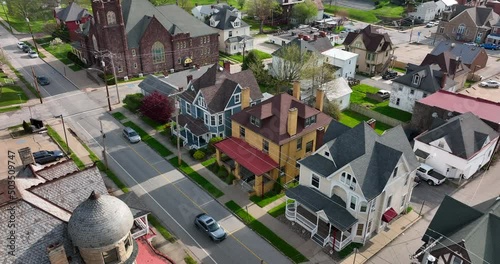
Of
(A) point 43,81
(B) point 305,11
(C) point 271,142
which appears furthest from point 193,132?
(B) point 305,11

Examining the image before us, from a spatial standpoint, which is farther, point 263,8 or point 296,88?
point 263,8

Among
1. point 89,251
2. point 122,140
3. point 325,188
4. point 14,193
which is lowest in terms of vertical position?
point 122,140

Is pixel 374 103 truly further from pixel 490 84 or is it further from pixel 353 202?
pixel 353 202

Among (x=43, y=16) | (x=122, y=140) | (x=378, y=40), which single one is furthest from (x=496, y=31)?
(x=43, y=16)

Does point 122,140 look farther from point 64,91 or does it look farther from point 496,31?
point 496,31

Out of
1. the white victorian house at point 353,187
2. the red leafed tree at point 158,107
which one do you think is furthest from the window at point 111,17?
the white victorian house at point 353,187

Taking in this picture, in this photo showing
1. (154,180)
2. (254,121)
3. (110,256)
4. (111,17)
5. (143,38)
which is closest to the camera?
(110,256)

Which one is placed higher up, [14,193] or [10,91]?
[14,193]

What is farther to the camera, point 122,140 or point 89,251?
point 122,140
